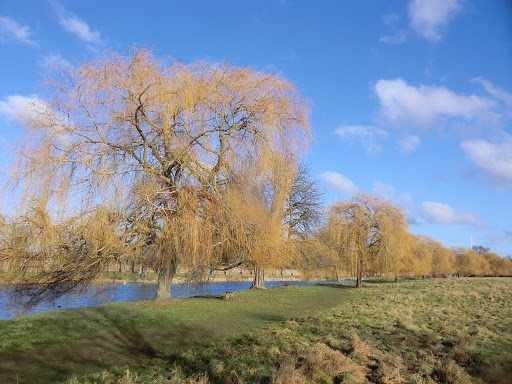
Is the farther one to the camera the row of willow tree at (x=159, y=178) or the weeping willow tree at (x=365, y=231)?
the weeping willow tree at (x=365, y=231)

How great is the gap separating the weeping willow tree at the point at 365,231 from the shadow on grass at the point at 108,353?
22.1 m

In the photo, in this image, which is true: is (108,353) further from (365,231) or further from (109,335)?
(365,231)

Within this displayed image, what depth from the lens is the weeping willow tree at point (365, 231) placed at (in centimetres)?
3044

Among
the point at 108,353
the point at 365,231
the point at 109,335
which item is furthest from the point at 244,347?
the point at 365,231

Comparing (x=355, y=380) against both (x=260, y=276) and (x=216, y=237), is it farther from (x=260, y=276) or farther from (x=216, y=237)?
(x=260, y=276)

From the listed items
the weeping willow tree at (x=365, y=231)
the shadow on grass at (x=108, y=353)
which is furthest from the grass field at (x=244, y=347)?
the weeping willow tree at (x=365, y=231)

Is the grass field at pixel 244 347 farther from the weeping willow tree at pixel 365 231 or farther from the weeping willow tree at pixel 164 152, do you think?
the weeping willow tree at pixel 365 231

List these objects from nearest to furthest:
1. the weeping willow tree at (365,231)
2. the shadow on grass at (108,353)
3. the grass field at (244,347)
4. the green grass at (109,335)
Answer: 1. the grass field at (244,347)
2. the shadow on grass at (108,353)
3. the green grass at (109,335)
4. the weeping willow tree at (365,231)

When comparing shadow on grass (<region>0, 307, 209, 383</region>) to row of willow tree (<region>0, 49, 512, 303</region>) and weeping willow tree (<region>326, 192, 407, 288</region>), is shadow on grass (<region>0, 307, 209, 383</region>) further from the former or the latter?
weeping willow tree (<region>326, 192, 407, 288</region>)

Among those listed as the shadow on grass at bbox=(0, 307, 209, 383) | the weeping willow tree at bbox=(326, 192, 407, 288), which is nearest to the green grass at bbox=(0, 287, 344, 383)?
the shadow on grass at bbox=(0, 307, 209, 383)

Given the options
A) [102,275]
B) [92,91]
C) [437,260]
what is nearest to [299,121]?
[92,91]

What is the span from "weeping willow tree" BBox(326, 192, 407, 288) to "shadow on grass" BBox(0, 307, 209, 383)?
22101 mm

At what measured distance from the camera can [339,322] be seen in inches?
439

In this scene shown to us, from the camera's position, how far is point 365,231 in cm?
3127
